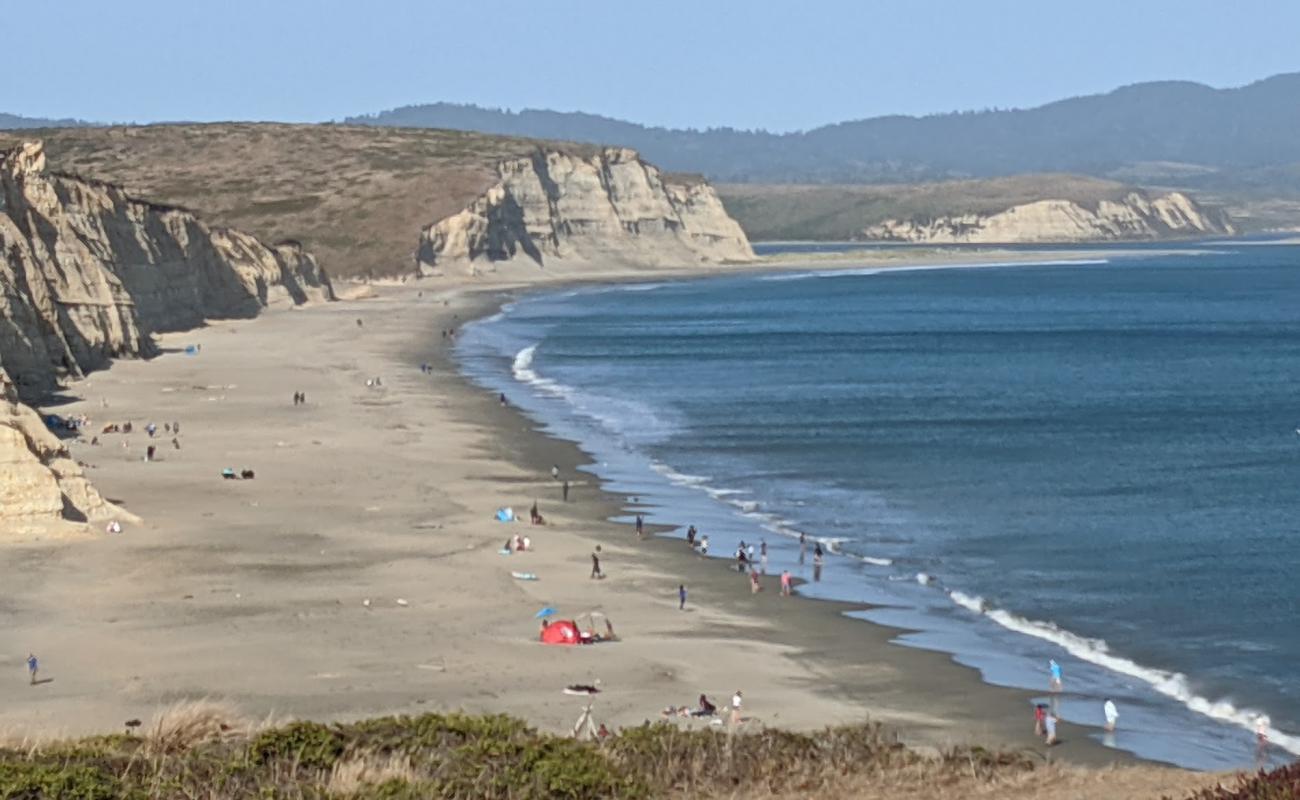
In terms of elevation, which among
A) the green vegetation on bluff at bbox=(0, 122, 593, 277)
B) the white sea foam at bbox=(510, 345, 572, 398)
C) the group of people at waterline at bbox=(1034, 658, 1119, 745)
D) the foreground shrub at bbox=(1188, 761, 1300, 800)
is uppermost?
the green vegetation on bluff at bbox=(0, 122, 593, 277)

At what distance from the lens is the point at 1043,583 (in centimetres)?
3447

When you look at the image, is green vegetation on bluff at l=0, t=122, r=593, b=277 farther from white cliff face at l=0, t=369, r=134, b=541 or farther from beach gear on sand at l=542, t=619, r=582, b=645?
beach gear on sand at l=542, t=619, r=582, b=645

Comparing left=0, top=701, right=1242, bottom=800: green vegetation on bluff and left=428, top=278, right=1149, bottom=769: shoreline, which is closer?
left=0, top=701, right=1242, bottom=800: green vegetation on bluff

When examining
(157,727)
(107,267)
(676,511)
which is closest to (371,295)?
(107,267)

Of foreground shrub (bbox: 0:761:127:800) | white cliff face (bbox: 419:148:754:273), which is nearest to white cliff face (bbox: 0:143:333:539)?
foreground shrub (bbox: 0:761:127:800)

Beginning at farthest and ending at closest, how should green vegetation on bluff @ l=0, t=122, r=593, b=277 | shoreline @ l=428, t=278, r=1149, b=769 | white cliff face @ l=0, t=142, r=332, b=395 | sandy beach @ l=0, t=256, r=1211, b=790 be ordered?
green vegetation on bluff @ l=0, t=122, r=593, b=277 → white cliff face @ l=0, t=142, r=332, b=395 → sandy beach @ l=0, t=256, r=1211, b=790 → shoreline @ l=428, t=278, r=1149, b=769

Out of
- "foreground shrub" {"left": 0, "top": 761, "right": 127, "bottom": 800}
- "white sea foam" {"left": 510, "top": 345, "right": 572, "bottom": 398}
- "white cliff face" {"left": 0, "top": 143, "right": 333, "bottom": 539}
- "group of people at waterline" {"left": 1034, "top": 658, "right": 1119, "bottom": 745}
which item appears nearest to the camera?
"foreground shrub" {"left": 0, "top": 761, "right": 127, "bottom": 800}

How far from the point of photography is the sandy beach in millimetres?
25047

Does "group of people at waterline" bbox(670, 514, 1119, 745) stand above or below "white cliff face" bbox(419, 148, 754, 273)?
below

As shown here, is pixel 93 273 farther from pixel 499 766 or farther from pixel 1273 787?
pixel 1273 787

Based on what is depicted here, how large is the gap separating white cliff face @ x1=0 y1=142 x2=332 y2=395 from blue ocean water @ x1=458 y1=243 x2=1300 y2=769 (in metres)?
14.8

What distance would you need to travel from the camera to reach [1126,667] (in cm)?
2842

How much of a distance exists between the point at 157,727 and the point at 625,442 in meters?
40.1

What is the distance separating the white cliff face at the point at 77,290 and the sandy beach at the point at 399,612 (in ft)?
4.94
